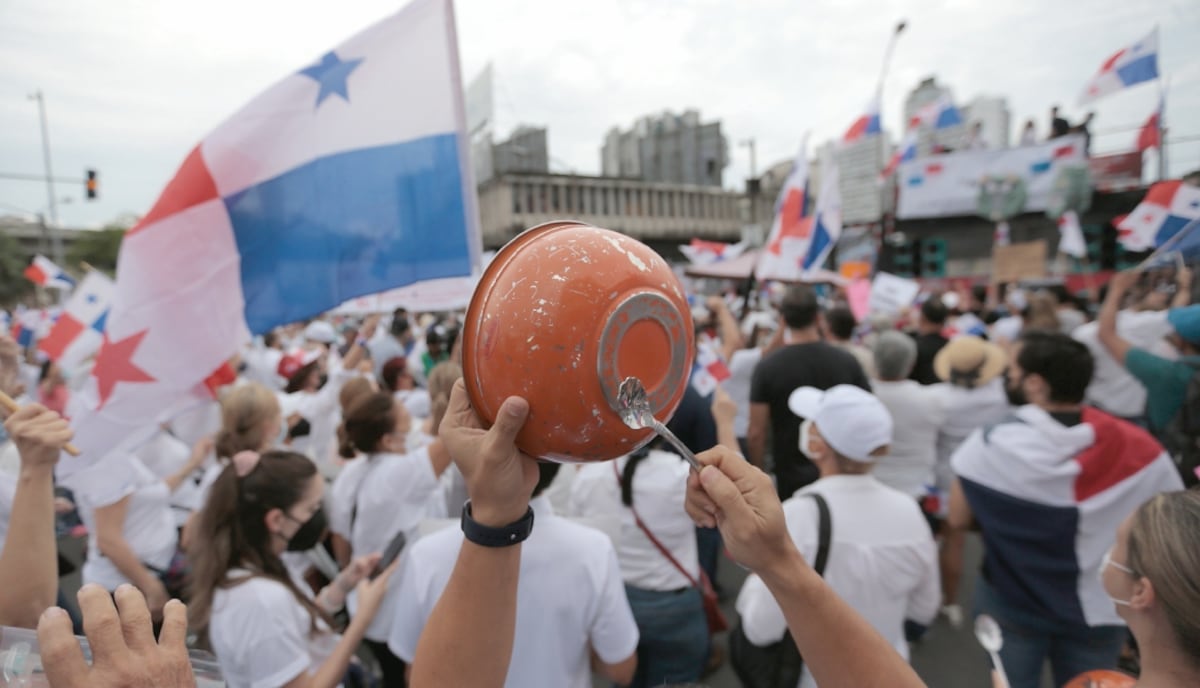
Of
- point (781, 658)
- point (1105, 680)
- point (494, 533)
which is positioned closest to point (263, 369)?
point (781, 658)

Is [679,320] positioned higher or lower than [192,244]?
lower

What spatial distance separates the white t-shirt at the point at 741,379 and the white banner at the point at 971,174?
61.0 feet

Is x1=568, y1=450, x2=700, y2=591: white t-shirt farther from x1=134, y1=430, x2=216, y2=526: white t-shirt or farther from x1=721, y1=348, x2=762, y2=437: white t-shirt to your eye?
x1=721, y1=348, x2=762, y2=437: white t-shirt

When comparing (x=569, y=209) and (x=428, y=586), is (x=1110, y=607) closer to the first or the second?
(x=428, y=586)

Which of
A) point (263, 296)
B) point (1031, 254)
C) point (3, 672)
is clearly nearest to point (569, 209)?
point (1031, 254)

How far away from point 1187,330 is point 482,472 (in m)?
4.23

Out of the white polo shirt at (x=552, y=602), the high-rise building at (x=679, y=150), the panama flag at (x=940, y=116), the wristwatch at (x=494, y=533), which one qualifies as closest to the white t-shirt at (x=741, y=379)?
the white polo shirt at (x=552, y=602)

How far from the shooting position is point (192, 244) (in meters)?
3.14

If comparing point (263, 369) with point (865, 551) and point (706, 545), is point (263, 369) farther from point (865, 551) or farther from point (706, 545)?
point (865, 551)

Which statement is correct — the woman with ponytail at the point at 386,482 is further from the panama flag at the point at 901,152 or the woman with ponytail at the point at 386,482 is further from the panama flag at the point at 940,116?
the panama flag at the point at 940,116

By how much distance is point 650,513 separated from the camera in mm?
2850

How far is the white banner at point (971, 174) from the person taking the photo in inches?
753

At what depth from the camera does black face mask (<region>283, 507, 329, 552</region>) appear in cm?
252

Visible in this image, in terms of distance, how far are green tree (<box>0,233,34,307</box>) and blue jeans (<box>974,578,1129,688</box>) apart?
4374cm
